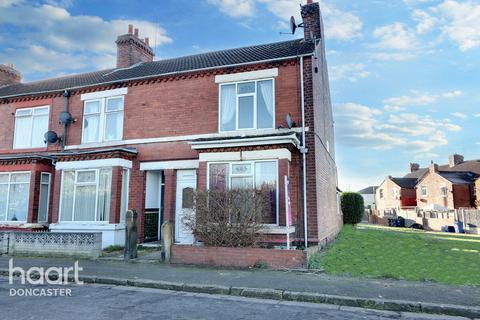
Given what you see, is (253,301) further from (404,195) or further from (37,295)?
(404,195)

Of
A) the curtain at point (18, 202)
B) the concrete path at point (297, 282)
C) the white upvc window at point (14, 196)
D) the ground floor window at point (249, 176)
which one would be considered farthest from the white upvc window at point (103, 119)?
the concrete path at point (297, 282)

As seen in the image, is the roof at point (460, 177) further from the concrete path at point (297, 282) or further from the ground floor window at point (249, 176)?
the concrete path at point (297, 282)

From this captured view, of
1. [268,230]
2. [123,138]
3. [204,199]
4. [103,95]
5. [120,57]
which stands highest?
[120,57]

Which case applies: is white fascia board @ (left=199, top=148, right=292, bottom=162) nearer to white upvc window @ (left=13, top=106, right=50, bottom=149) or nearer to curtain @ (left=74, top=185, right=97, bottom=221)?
curtain @ (left=74, top=185, right=97, bottom=221)

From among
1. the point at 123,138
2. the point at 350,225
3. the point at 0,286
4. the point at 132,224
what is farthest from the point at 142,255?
the point at 350,225

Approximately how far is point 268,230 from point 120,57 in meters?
12.7

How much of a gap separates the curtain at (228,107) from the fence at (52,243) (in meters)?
5.53

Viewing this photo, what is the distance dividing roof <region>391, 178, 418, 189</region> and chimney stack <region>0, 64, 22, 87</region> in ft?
159

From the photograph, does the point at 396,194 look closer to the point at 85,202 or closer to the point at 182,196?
the point at 182,196

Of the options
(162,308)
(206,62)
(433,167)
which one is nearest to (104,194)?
(206,62)

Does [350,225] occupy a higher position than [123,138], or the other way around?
[123,138]

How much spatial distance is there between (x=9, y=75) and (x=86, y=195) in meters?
12.9

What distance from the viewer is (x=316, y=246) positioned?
34.1ft

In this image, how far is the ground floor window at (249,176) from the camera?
34.0 feet
